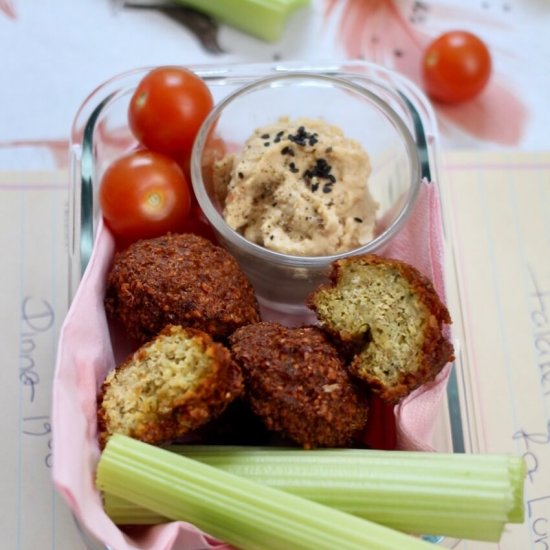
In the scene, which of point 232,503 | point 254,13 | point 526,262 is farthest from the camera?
point 254,13

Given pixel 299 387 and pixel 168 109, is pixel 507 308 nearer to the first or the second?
pixel 299 387

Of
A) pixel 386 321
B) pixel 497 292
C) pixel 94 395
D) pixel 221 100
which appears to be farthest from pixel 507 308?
pixel 94 395

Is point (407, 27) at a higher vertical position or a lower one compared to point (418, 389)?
higher

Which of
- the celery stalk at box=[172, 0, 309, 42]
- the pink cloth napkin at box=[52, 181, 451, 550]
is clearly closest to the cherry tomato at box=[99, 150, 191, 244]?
the pink cloth napkin at box=[52, 181, 451, 550]

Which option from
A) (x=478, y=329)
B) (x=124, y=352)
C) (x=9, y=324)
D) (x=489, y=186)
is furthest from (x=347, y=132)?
(x=9, y=324)

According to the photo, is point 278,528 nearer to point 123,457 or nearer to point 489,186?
point 123,457

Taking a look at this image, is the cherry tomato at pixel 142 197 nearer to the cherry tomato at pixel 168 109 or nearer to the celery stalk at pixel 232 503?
the cherry tomato at pixel 168 109

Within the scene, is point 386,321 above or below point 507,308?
above
